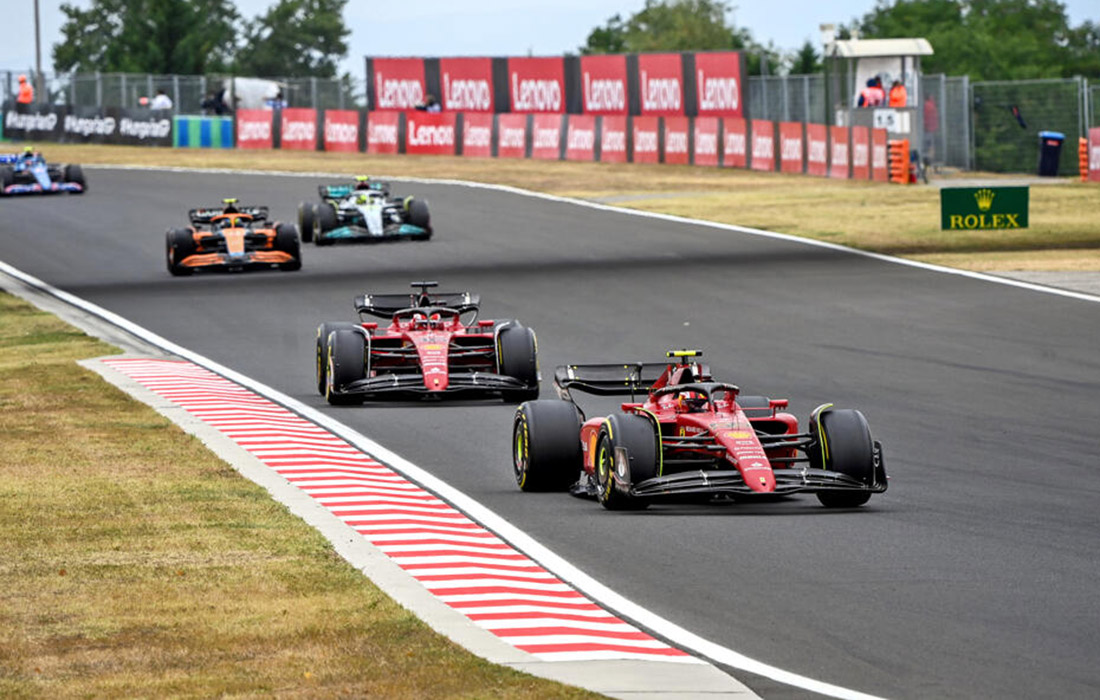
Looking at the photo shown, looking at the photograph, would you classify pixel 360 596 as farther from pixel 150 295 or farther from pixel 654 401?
pixel 150 295

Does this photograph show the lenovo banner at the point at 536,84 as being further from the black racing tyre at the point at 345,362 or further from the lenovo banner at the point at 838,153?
the black racing tyre at the point at 345,362

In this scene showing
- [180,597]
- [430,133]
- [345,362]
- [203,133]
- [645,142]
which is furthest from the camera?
[203,133]

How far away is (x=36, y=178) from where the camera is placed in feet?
158

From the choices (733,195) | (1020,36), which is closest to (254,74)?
(1020,36)

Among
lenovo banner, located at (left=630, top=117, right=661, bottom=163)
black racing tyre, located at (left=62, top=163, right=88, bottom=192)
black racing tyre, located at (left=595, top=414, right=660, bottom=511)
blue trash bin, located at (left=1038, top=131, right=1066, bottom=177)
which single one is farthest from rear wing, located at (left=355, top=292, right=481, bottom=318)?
lenovo banner, located at (left=630, top=117, right=661, bottom=163)

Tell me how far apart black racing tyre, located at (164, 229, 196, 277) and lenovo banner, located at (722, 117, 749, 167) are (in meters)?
25.5

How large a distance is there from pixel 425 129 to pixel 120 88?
1967cm

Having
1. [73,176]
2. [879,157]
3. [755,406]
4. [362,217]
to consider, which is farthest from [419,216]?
[755,406]

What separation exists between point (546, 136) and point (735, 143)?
6573 millimetres

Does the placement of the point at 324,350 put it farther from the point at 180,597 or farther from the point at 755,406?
the point at 180,597

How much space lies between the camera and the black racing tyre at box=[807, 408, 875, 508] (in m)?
13.7

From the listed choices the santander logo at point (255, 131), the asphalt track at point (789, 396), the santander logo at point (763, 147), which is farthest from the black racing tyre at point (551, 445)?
the santander logo at point (255, 131)

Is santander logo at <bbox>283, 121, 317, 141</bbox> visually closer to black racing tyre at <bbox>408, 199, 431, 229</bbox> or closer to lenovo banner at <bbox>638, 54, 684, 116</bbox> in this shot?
lenovo banner at <bbox>638, 54, 684, 116</bbox>

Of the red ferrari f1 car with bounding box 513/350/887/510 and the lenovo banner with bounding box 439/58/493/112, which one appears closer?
the red ferrari f1 car with bounding box 513/350/887/510
